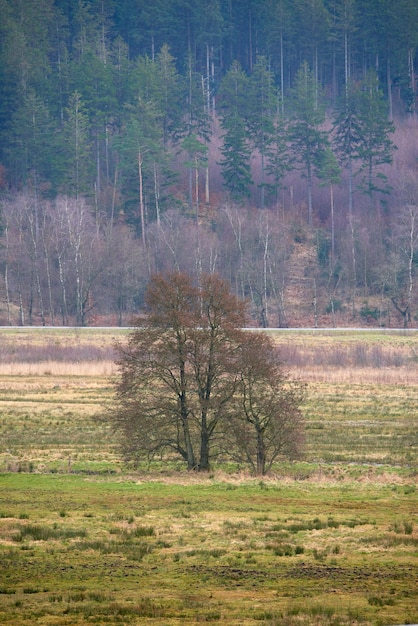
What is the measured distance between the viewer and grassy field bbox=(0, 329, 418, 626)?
46.8 feet

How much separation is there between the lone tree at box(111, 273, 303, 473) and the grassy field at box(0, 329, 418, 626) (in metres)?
1.07

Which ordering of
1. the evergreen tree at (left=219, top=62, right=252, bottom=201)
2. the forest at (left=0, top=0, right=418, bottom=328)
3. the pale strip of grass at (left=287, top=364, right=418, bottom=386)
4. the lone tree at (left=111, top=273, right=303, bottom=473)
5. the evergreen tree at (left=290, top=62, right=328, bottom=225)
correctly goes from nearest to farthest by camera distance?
1. the lone tree at (left=111, top=273, right=303, bottom=473)
2. the pale strip of grass at (left=287, top=364, right=418, bottom=386)
3. the forest at (left=0, top=0, right=418, bottom=328)
4. the evergreen tree at (left=219, top=62, right=252, bottom=201)
5. the evergreen tree at (left=290, top=62, right=328, bottom=225)

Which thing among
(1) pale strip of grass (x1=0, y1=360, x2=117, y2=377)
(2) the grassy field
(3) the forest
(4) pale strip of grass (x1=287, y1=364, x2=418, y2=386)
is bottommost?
(2) the grassy field

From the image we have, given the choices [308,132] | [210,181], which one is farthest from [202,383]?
[210,181]

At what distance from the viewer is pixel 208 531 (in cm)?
1973

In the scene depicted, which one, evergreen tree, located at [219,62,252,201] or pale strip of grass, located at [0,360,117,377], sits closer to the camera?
pale strip of grass, located at [0,360,117,377]

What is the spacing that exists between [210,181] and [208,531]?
92.4 m

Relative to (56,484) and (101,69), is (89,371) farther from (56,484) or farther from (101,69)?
(101,69)

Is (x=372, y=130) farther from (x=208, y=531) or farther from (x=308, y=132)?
(x=208, y=531)

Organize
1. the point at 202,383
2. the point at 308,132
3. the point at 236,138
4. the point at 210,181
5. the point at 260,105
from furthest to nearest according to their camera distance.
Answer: the point at 210,181 < the point at 260,105 < the point at 308,132 < the point at 236,138 < the point at 202,383

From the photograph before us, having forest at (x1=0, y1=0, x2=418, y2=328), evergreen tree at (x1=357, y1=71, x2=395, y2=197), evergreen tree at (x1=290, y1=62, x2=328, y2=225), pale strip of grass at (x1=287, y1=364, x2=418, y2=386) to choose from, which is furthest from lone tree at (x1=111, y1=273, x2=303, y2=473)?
evergreen tree at (x1=290, y1=62, x2=328, y2=225)

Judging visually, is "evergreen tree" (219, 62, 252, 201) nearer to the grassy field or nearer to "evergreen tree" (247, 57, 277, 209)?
"evergreen tree" (247, 57, 277, 209)

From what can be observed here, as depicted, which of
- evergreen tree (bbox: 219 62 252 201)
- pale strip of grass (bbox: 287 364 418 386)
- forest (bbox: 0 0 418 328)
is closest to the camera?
pale strip of grass (bbox: 287 364 418 386)

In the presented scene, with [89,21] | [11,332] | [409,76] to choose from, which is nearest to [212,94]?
[89,21]
